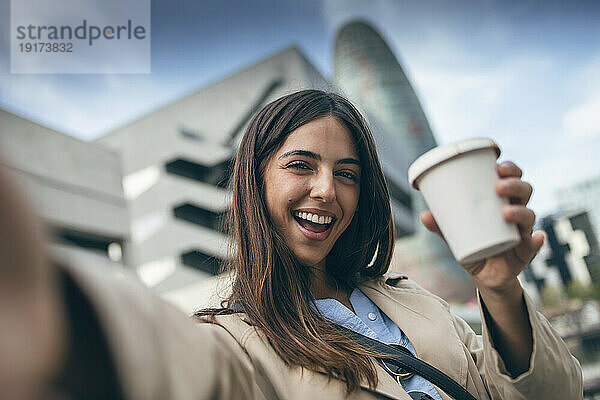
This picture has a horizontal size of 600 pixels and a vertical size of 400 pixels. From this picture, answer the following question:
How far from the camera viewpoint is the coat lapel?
914mm

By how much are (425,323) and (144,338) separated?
0.81 metres

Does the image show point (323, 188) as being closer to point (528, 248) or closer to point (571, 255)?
point (528, 248)

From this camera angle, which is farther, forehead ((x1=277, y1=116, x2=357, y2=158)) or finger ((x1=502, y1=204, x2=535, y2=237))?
forehead ((x1=277, y1=116, x2=357, y2=158))

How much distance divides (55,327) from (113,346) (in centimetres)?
4

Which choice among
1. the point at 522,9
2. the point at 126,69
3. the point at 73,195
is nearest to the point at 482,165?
the point at 126,69

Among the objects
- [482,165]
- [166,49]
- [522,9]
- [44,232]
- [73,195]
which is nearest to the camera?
Result: [44,232]

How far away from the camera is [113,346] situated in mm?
229

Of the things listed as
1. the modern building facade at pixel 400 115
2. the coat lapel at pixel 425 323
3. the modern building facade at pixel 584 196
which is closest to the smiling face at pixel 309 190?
the coat lapel at pixel 425 323

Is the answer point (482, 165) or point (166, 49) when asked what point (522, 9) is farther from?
point (482, 165)

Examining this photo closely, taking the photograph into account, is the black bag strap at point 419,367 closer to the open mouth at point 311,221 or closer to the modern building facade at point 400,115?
the open mouth at point 311,221

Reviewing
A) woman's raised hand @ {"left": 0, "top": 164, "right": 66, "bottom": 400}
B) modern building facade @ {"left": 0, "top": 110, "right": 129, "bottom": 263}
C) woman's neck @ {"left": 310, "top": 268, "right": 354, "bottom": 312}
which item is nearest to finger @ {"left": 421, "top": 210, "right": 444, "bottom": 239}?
woman's neck @ {"left": 310, "top": 268, "right": 354, "bottom": 312}

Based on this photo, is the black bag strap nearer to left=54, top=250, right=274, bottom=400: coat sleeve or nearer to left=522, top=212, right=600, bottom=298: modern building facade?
left=54, top=250, right=274, bottom=400: coat sleeve

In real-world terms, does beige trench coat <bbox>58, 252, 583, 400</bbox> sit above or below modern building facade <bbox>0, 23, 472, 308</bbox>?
above

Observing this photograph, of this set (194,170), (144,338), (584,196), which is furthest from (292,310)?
(584,196)
